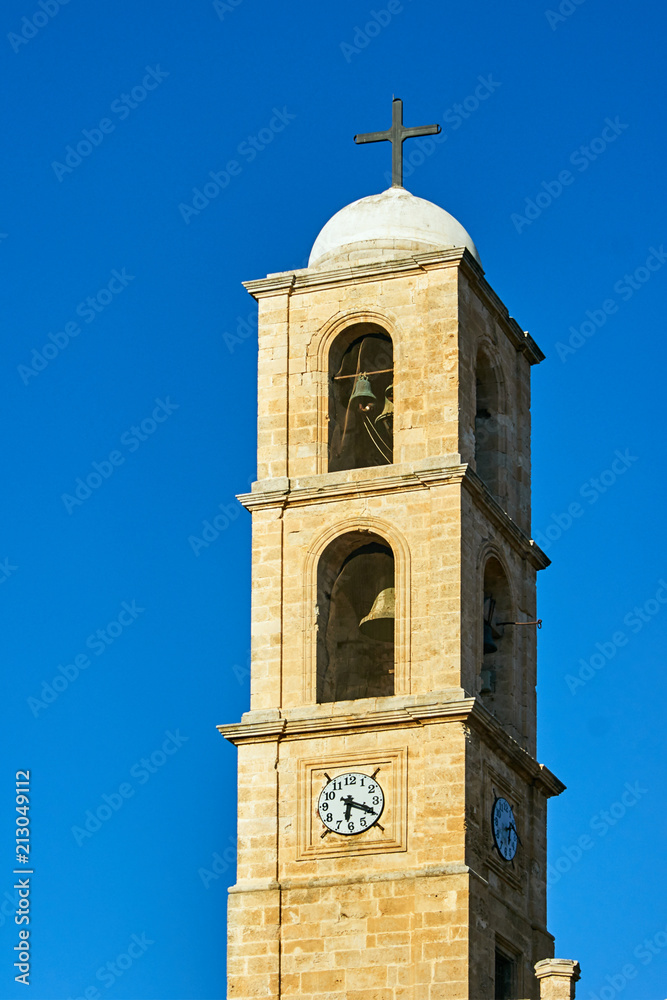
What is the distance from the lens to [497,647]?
55.2 meters

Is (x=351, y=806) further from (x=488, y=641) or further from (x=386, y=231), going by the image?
(x=386, y=231)

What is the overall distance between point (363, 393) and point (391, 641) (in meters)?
4.30

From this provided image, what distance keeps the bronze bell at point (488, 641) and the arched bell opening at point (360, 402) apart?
3.27 metres

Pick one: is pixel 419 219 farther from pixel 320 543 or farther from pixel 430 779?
pixel 430 779

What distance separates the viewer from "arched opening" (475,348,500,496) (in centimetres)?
5619

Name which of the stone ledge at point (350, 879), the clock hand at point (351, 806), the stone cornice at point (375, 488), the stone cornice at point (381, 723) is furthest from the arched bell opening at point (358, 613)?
the stone ledge at point (350, 879)

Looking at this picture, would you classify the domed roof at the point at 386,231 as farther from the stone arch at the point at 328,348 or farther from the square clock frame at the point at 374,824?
the square clock frame at the point at 374,824

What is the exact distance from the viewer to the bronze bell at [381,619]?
177 feet

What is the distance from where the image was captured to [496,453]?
185 ft

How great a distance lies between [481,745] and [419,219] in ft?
33.2

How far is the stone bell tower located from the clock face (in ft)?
0.18

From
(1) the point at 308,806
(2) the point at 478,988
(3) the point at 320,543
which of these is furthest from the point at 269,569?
(2) the point at 478,988

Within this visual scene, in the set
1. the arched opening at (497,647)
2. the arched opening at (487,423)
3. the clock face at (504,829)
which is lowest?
the clock face at (504,829)

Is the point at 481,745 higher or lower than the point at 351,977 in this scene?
higher
